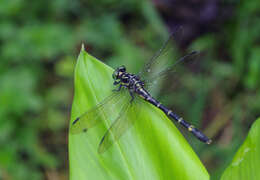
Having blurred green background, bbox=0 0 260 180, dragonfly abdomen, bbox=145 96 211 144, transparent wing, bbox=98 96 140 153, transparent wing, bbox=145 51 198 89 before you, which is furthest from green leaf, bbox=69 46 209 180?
blurred green background, bbox=0 0 260 180

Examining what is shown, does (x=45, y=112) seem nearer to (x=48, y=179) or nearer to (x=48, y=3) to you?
(x=48, y=179)

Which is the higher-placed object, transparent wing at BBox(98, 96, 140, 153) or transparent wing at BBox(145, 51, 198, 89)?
transparent wing at BBox(145, 51, 198, 89)

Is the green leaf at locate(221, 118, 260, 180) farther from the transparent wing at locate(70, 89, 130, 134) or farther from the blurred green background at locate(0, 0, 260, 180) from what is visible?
the blurred green background at locate(0, 0, 260, 180)

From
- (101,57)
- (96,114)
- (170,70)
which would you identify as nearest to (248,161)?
(96,114)

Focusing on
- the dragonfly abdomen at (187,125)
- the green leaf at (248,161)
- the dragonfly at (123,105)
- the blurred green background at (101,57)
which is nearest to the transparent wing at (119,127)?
the dragonfly at (123,105)

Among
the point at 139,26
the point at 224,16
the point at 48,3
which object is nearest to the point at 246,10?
the point at 224,16

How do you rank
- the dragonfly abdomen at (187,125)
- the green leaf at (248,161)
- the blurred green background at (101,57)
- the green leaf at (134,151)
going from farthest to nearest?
the blurred green background at (101,57)
the dragonfly abdomen at (187,125)
the green leaf at (134,151)
the green leaf at (248,161)

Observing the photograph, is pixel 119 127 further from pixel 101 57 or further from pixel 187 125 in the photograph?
pixel 101 57

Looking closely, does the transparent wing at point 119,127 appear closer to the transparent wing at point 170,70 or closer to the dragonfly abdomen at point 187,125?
the dragonfly abdomen at point 187,125
